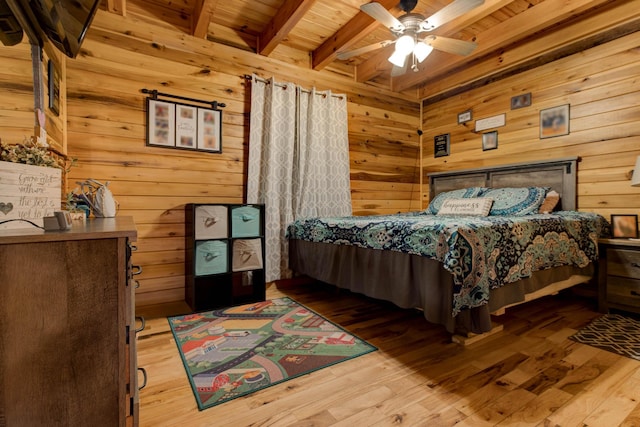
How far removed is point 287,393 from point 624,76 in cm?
362

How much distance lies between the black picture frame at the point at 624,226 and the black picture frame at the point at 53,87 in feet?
13.5

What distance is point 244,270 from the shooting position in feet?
8.77

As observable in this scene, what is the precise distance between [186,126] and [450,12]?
2286 mm

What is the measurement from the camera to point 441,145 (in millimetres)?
4180

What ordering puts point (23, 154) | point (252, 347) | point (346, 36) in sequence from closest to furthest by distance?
1. point (23, 154)
2. point (252, 347)
3. point (346, 36)

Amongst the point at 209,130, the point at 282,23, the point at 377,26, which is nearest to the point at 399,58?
the point at 377,26

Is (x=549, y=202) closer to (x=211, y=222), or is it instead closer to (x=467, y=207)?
(x=467, y=207)

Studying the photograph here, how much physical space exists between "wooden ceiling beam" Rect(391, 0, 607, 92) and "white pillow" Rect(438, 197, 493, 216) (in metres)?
1.62

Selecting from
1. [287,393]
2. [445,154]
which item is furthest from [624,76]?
[287,393]

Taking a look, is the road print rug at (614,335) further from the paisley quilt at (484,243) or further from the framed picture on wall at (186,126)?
the framed picture on wall at (186,126)

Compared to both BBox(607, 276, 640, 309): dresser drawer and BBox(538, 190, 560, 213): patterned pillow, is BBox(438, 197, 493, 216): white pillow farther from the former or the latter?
BBox(607, 276, 640, 309): dresser drawer

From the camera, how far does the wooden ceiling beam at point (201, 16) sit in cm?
240

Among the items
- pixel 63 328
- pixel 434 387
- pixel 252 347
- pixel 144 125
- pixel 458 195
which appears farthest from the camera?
pixel 458 195

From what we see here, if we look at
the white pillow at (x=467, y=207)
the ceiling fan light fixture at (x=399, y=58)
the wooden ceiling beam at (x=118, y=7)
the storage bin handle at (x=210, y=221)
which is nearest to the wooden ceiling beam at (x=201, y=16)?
the wooden ceiling beam at (x=118, y=7)
